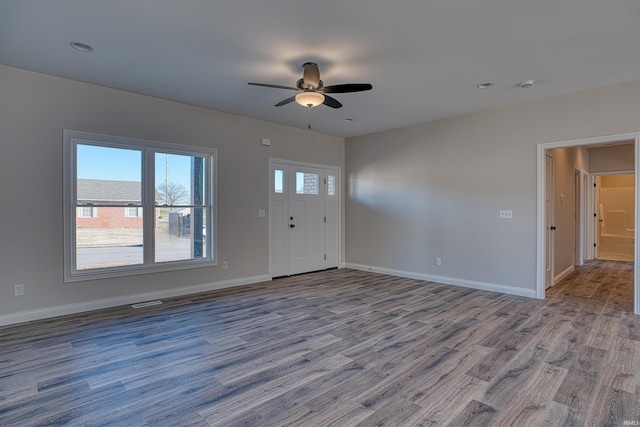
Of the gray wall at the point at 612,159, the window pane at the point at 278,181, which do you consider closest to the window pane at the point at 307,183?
the window pane at the point at 278,181

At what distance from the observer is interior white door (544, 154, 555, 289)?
4.98 meters

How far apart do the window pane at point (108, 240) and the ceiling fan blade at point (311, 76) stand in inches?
118

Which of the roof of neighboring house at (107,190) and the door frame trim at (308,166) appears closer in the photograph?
the roof of neighboring house at (107,190)

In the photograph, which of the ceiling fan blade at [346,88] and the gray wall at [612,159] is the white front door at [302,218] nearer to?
the ceiling fan blade at [346,88]

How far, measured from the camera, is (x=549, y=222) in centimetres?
509

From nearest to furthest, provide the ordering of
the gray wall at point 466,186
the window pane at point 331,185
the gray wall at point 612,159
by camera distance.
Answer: the gray wall at point 466,186 < the window pane at point 331,185 < the gray wall at point 612,159

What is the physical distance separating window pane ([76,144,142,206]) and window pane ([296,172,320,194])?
2814 mm

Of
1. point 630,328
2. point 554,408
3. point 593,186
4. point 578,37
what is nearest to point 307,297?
point 554,408

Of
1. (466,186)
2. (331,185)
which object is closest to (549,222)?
(466,186)

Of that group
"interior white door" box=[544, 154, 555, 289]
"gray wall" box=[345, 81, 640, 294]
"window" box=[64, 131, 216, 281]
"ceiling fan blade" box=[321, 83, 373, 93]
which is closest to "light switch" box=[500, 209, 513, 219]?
"gray wall" box=[345, 81, 640, 294]

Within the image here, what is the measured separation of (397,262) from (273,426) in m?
4.67

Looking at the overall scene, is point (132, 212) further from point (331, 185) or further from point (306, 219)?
point (331, 185)

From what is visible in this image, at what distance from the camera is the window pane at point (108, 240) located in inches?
161

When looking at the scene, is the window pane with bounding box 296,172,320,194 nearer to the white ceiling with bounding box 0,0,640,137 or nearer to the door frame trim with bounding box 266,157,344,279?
the door frame trim with bounding box 266,157,344,279
